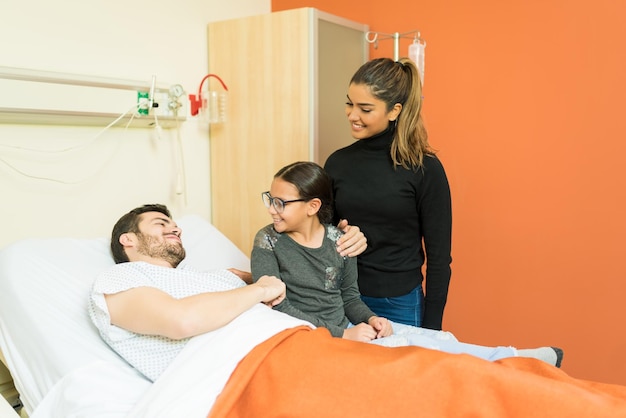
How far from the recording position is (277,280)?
1682 mm

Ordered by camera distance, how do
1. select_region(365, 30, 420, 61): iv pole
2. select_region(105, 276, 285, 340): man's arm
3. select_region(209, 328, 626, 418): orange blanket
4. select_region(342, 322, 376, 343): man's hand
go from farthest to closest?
select_region(365, 30, 420, 61): iv pole → select_region(342, 322, 376, 343): man's hand → select_region(105, 276, 285, 340): man's arm → select_region(209, 328, 626, 418): orange blanket

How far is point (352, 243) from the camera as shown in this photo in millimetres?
1845

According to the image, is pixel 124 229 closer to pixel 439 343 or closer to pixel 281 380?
pixel 281 380

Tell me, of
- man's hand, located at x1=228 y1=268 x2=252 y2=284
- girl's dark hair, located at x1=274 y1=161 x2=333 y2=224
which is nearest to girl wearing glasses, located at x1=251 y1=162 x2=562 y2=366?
girl's dark hair, located at x1=274 y1=161 x2=333 y2=224

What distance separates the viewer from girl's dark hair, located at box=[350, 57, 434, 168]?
5.92 ft

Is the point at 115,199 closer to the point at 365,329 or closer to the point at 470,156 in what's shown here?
the point at 365,329

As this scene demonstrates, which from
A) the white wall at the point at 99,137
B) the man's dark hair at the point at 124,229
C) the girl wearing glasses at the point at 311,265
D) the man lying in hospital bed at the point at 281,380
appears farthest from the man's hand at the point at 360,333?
the white wall at the point at 99,137

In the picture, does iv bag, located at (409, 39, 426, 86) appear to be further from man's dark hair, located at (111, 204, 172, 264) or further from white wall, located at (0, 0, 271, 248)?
man's dark hair, located at (111, 204, 172, 264)

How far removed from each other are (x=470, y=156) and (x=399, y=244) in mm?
954

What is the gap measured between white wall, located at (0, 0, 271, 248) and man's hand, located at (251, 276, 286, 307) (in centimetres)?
91

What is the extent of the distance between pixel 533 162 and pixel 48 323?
6.74 ft

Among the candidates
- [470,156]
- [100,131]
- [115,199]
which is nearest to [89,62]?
[100,131]

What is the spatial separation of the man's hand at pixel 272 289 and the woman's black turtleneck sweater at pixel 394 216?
385 mm

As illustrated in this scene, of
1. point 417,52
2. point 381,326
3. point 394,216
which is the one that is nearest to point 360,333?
point 381,326
